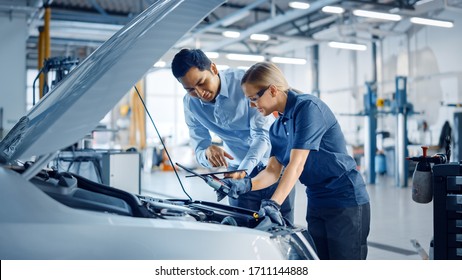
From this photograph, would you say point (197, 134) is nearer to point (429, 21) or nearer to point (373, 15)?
point (373, 15)

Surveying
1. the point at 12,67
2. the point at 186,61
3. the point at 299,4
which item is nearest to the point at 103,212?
the point at 186,61

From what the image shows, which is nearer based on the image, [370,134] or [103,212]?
[103,212]

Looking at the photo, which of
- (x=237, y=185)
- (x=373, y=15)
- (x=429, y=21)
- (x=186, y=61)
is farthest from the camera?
(x=429, y=21)

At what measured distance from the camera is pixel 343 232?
1.93 metres

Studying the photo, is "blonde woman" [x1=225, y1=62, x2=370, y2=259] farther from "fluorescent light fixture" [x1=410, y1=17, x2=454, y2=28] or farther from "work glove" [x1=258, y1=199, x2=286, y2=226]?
"fluorescent light fixture" [x1=410, y1=17, x2=454, y2=28]

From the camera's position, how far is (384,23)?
477 inches

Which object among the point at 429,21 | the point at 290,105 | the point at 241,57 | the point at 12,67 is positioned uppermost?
the point at 429,21

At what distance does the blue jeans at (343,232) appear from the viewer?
75.9 inches

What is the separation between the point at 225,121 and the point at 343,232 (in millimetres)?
862

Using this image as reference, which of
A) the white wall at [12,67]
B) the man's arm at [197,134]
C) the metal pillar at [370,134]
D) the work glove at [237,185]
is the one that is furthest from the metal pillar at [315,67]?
the work glove at [237,185]

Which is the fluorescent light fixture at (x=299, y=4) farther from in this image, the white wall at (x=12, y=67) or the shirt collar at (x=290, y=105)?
the shirt collar at (x=290, y=105)

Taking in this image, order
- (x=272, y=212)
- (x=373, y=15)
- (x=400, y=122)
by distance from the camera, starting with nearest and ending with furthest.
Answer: (x=272, y=212)
(x=373, y=15)
(x=400, y=122)

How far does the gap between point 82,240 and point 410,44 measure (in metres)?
12.0

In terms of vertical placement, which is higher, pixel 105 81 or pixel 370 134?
pixel 105 81
